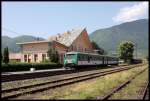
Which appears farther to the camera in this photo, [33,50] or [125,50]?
[125,50]

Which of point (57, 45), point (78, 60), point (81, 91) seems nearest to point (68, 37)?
point (57, 45)

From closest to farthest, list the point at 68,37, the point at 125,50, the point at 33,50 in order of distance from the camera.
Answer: the point at 33,50
the point at 68,37
the point at 125,50

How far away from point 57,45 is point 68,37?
32.2 feet

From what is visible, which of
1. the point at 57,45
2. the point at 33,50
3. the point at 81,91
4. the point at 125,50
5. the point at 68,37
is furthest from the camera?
the point at 125,50

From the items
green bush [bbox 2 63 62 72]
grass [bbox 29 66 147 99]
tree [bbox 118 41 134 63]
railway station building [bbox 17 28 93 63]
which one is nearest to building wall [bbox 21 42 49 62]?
railway station building [bbox 17 28 93 63]

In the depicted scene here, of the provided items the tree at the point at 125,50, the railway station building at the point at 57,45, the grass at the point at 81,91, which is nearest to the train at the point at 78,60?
the railway station building at the point at 57,45

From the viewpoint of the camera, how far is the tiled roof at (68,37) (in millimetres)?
77375

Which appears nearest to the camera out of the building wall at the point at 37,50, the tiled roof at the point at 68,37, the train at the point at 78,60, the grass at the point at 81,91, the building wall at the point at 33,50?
the grass at the point at 81,91

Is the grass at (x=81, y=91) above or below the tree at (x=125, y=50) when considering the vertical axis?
below

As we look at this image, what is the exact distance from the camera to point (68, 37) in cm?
8100

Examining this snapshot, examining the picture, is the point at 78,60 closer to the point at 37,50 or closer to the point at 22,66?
the point at 22,66

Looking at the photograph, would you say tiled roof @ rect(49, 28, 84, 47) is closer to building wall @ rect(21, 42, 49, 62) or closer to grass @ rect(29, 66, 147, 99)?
building wall @ rect(21, 42, 49, 62)

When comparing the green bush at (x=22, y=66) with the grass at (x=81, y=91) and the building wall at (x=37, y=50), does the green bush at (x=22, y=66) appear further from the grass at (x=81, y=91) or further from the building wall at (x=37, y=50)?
the grass at (x=81, y=91)

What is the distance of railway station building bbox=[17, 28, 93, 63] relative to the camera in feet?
232
